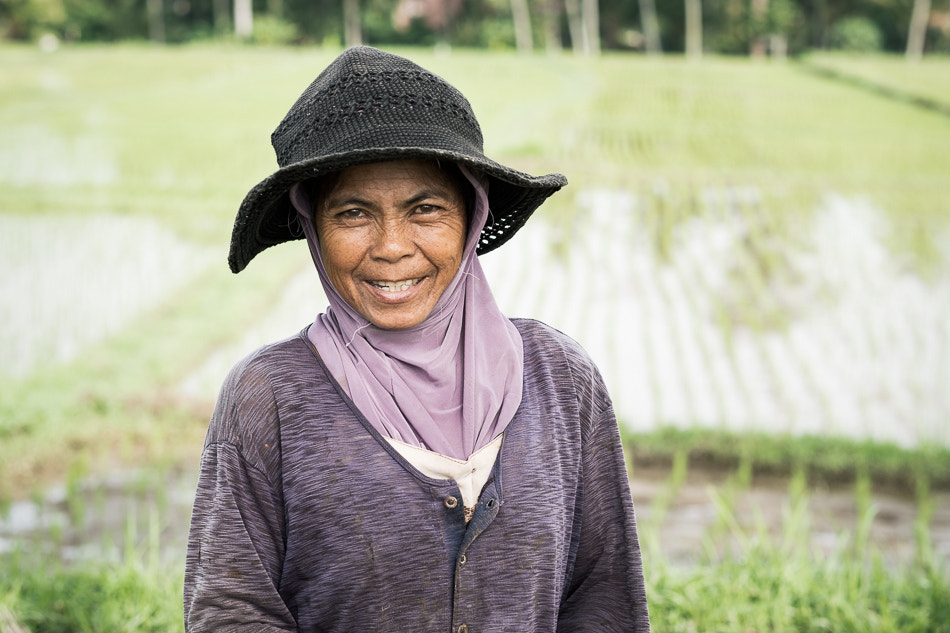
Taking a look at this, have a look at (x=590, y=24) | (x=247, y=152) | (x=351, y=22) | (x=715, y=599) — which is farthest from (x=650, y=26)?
(x=715, y=599)

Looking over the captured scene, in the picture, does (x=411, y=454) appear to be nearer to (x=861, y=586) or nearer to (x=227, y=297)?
(x=861, y=586)

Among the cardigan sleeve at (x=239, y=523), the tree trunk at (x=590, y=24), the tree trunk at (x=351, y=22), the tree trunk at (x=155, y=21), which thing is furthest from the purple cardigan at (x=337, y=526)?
the tree trunk at (x=155, y=21)

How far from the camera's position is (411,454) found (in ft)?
3.48

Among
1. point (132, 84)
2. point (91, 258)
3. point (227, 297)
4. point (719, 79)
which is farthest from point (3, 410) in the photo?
point (719, 79)

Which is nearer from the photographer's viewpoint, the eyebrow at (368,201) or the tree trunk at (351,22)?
the eyebrow at (368,201)

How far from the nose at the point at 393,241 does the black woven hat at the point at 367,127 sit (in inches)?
3.6

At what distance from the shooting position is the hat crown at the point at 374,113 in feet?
3.33

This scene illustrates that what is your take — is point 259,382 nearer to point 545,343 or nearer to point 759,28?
point 545,343

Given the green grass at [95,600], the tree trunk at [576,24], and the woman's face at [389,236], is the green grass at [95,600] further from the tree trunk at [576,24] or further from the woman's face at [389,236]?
the tree trunk at [576,24]

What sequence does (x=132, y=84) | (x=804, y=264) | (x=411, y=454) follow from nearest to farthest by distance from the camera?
(x=411, y=454), (x=804, y=264), (x=132, y=84)

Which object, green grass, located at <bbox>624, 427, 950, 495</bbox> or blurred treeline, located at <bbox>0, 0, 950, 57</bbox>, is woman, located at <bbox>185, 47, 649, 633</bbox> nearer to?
green grass, located at <bbox>624, 427, 950, 495</bbox>

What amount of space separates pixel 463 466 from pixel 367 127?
1.31ft

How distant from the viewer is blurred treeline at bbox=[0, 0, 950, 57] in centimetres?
2644

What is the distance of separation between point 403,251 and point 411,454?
0.78 ft
